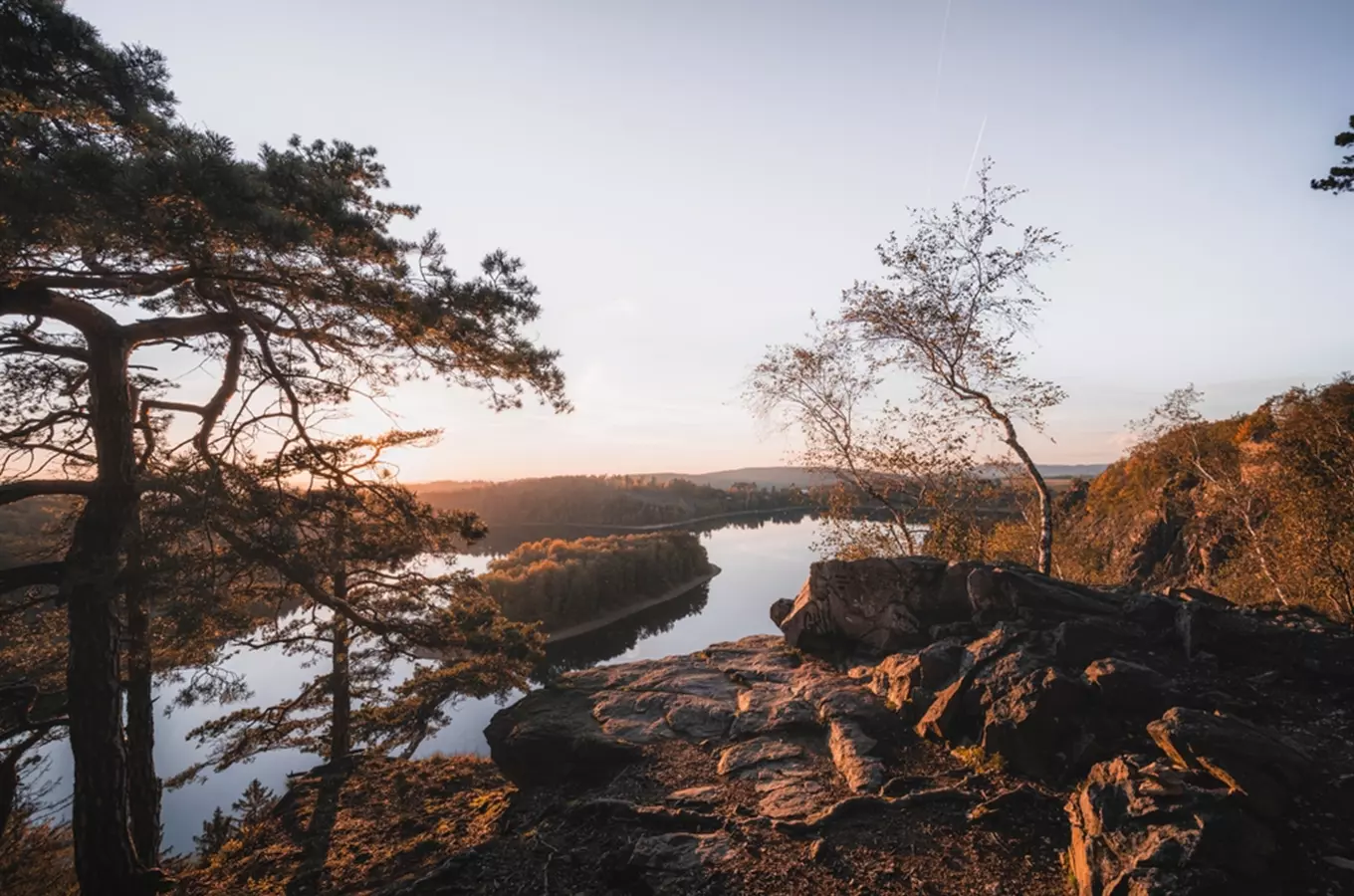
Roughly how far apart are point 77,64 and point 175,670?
861 cm

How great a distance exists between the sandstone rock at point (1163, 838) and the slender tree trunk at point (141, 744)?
9979 millimetres

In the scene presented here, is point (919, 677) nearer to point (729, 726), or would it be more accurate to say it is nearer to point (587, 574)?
point (729, 726)

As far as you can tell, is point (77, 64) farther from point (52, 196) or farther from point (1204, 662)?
point (1204, 662)

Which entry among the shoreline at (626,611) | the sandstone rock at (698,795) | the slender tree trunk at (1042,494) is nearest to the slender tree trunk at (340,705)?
the sandstone rock at (698,795)

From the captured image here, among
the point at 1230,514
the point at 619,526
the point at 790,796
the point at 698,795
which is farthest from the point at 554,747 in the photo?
the point at 619,526

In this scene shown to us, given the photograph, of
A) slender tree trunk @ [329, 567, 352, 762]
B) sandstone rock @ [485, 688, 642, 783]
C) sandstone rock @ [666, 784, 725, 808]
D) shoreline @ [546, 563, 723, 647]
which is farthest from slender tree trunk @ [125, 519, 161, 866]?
A: shoreline @ [546, 563, 723, 647]

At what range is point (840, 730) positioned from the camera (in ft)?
25.3

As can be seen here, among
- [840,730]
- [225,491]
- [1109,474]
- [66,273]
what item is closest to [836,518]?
[840,730]

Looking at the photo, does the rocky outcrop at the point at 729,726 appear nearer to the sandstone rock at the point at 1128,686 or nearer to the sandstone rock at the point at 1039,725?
the sandstone rock at the point at 1039,725

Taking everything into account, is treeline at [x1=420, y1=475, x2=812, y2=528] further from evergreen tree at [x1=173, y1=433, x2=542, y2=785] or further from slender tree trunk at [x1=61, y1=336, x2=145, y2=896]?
slender tree trunk at [x1=61, y1=336, x2=145, y2=896]

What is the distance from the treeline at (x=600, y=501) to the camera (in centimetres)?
10844

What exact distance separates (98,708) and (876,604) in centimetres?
1112

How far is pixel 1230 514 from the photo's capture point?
1738 cm

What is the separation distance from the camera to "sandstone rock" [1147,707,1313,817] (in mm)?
4461
